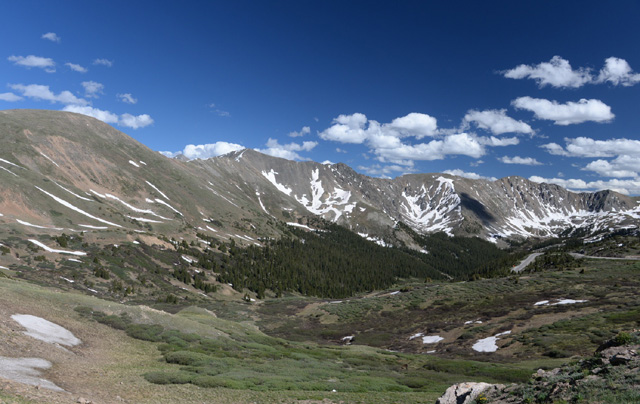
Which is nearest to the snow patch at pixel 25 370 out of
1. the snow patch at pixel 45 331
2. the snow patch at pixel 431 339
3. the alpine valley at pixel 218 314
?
the alpine valley at pixel 218 314

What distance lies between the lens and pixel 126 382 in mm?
21266

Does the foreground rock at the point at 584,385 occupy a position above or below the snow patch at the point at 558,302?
above

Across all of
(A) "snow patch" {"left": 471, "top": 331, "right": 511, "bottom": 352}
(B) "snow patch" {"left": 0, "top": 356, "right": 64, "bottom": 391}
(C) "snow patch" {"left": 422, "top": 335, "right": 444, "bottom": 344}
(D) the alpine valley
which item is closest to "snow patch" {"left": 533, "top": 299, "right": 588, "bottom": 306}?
(D) the alpine valley

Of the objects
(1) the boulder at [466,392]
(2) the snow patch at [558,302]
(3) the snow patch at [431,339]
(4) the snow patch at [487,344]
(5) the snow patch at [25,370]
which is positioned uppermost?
(5) the snow patch at [25,370]

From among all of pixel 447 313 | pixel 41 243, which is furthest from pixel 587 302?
pixel 41 243

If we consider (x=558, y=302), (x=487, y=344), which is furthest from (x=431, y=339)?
(x=558, y=302)

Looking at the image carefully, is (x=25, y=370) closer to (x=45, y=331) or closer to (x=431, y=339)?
(x=45, y=331)

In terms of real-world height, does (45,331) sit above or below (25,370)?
above

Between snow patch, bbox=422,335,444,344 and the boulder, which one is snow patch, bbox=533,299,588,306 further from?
the boulder

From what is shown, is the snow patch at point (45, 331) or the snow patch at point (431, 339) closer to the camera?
the snow patch at point (45, 331)

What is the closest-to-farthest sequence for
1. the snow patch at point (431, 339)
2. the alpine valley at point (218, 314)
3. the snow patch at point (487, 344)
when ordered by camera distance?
the alpine valley at point (218, 314), the snow patch at point (487, 344), the snow patch at point (431, 339)

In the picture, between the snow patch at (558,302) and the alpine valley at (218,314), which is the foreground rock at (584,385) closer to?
the alpine valley at (218,314)

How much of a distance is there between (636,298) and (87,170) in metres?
202

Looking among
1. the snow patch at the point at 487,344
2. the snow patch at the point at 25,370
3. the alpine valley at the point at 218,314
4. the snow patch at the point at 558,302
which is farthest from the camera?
the snow patch at the point at 558,302
